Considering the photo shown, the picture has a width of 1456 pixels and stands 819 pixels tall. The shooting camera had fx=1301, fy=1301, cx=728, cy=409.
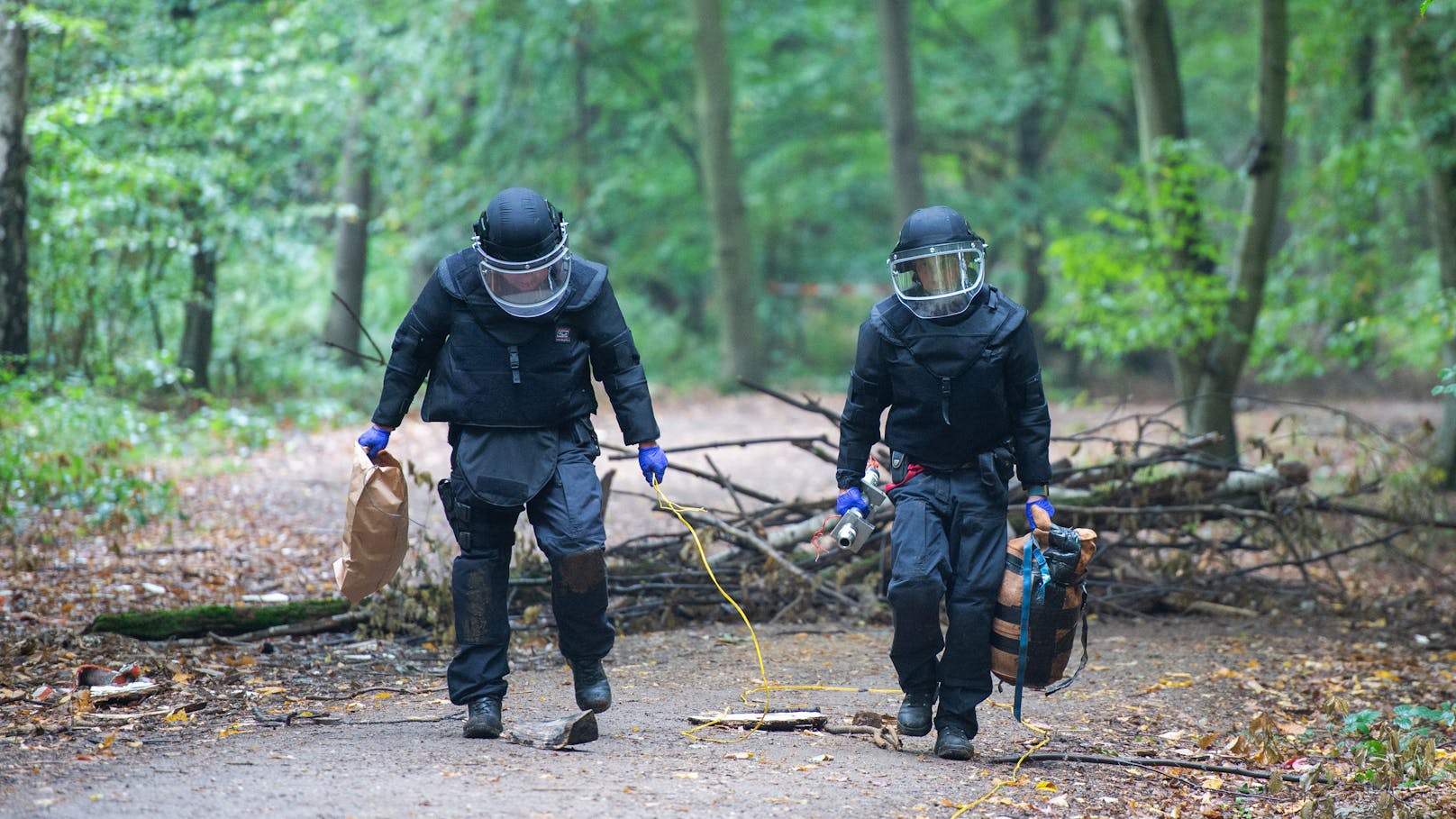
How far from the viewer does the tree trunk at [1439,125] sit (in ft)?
35.4

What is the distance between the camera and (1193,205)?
416 inches

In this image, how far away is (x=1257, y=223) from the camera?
35.2 ft

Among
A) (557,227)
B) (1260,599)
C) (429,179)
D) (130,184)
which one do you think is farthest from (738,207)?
(557,227)

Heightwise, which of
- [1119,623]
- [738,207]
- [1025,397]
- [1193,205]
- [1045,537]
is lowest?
[1119,623]

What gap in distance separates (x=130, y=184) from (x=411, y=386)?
850 centimetres

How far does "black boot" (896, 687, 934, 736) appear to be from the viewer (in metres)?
4.71

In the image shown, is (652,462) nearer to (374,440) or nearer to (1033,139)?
(374,440)

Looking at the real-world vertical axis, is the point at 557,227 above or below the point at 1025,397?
above

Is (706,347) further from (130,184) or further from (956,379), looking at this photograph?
(956,379)

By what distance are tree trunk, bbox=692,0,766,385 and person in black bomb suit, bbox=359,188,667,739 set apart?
14.7 meters

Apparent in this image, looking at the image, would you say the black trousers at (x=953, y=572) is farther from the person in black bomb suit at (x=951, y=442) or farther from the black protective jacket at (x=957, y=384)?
the black protective jacket at (x=957, y=384)

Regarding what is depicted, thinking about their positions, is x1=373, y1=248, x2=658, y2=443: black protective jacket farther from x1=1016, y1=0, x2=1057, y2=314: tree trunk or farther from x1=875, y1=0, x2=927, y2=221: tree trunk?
x1=1016, y1=0, x2=1057, y2=314: tree trunk

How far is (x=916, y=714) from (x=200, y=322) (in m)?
12.5

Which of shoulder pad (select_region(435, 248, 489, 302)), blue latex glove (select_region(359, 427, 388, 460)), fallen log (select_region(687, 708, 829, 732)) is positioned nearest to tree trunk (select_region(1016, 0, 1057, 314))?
fallen log (select_region(687, 708, 829, 732))
